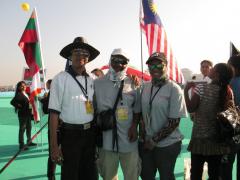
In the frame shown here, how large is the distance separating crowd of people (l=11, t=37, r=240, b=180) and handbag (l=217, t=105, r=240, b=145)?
8cm

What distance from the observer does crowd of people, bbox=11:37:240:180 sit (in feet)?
10.1

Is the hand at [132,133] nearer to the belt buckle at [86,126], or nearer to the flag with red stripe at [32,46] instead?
the belt buckle at [86,126]

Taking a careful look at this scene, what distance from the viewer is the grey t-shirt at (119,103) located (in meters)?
3.36

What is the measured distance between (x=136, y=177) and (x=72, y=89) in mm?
1288

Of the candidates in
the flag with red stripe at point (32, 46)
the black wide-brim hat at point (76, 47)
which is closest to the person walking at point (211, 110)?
the black wide-brim hat at point (76, 47)

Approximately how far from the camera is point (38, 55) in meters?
7.20

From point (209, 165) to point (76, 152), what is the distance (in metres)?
1.54

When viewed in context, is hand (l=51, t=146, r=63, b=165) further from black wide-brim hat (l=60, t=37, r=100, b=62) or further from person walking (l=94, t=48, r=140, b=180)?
black wide-brim hat (l=60, t=37, r=100, b=62)

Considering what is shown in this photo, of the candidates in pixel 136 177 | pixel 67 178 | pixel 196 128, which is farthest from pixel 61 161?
pixel 196 128

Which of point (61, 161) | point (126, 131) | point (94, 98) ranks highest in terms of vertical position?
point (94, 98)

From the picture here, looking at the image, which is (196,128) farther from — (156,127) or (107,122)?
(107,122)

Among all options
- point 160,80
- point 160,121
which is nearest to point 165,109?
point 160,121

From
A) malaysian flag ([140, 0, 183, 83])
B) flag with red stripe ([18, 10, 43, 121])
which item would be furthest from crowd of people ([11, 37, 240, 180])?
flag with red stripe ([18, 10, 43, 121])

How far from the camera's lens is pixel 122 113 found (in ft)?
11.0
